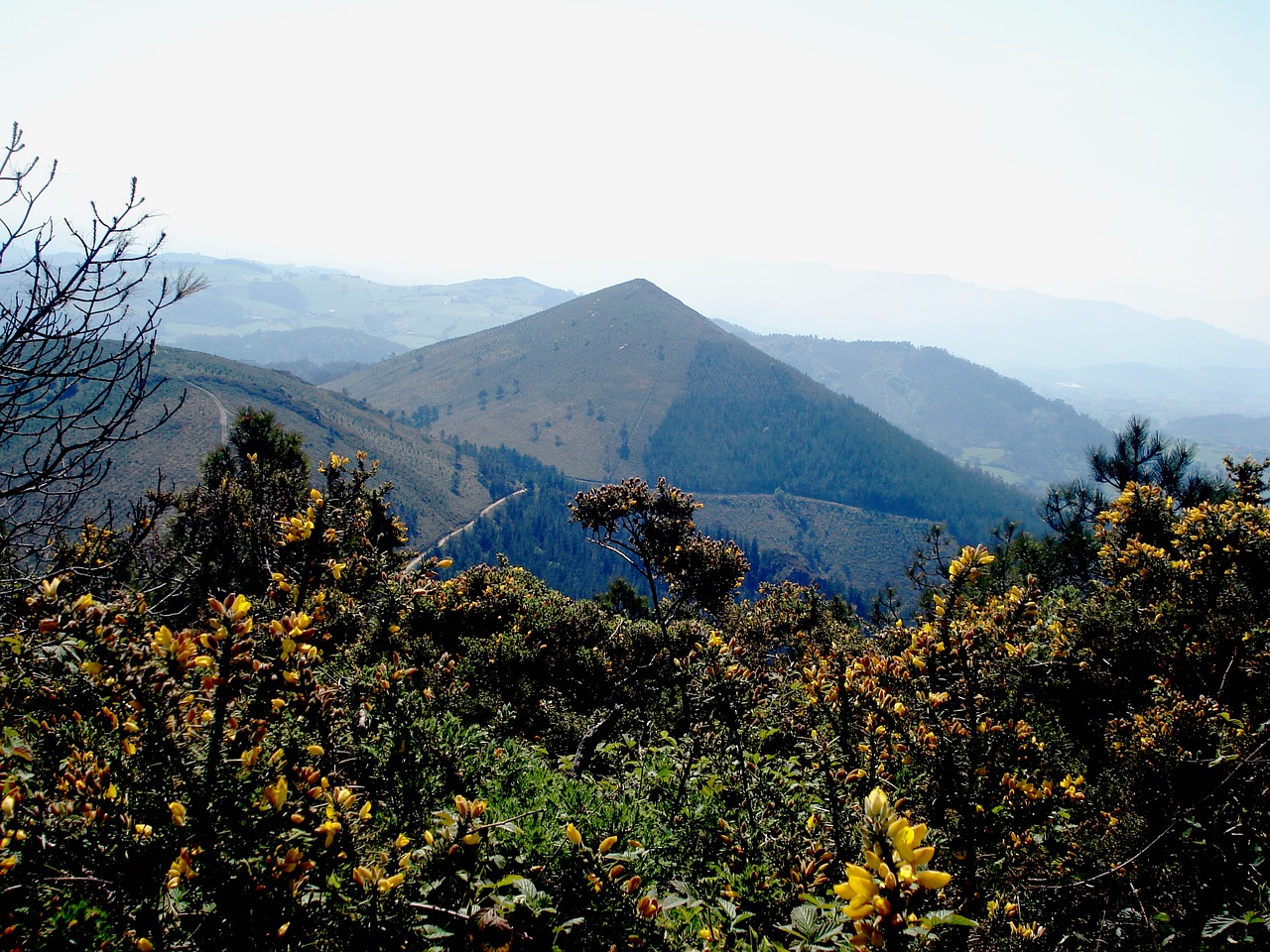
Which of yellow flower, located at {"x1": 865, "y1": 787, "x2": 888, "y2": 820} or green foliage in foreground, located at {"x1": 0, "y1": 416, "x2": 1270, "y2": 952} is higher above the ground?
yellow flower, located at {"x1": 865, "y1": 787, "x2": 888, "y2": 820}

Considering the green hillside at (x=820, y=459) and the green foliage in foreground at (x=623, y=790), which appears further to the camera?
the green hillside at (x=820, y=459)

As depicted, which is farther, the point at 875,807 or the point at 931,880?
the point at 875,807

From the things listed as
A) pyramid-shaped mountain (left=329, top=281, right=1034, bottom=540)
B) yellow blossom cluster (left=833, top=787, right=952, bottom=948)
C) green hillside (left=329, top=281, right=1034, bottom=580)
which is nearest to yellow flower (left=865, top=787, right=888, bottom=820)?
yellow blossom cluster (left=833, top=787, right=952, bottom=948)

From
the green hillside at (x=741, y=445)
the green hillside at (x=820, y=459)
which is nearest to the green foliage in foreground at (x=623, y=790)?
the green hillside at (x=741, y=445)

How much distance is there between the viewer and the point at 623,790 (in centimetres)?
500

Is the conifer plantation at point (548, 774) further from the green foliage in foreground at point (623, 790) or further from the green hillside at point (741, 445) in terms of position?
the green hillside at point (741, 445)

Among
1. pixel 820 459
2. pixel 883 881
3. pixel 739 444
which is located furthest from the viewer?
pixel 739 444

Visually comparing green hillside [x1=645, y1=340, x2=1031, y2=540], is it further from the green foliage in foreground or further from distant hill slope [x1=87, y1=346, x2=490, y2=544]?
the green foliage in foreground

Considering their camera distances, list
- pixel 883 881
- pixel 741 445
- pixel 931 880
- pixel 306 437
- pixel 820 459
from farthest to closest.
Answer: pixel 741 445, pixel 820 459, pixel 306 437, pixel 883 881, pixel 931 880

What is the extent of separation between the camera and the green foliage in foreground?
8.07ft

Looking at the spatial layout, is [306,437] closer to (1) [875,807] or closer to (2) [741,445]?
(1) [875,807]

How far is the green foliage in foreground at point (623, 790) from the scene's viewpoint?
2.46m

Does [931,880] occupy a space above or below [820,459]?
above

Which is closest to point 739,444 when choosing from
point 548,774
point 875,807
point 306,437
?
point 306,437
